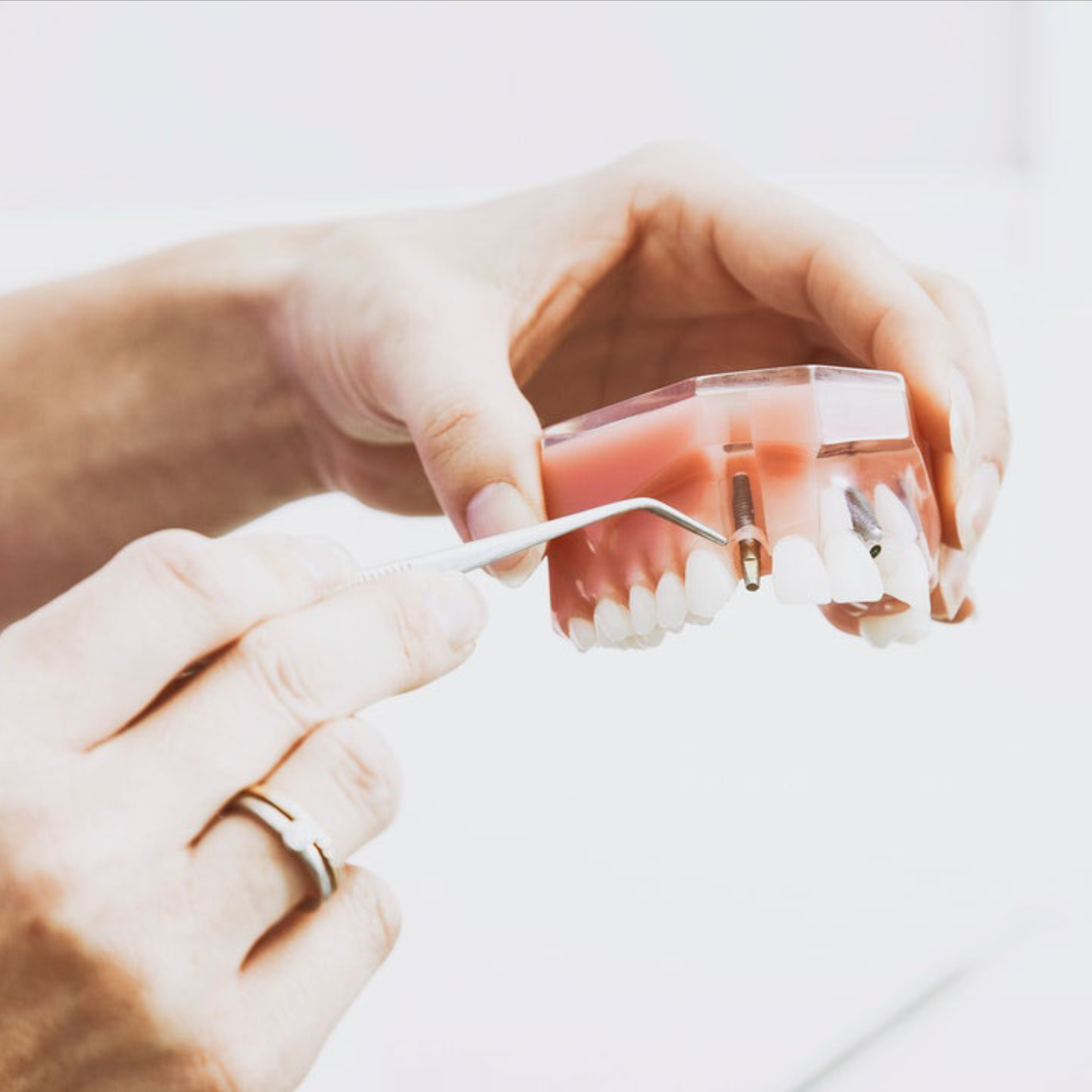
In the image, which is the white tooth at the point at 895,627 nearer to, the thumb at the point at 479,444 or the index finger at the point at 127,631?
the thumb at the point at 479,444

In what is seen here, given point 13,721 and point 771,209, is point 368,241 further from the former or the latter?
point 13,721

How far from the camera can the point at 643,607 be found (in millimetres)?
1029

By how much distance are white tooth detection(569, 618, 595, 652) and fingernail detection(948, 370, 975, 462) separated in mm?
339

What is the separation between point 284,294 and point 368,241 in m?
0.14

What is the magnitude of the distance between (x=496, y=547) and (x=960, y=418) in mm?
491

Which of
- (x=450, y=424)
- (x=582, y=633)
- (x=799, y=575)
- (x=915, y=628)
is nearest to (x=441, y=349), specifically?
(x=450, y=424)

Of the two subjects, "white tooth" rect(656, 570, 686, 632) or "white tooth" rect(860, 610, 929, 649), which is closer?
"white tooth" rect(656, 570, 686, 632)

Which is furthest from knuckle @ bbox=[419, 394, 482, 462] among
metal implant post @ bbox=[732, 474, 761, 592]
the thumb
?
metal implant post @ bbox=[732, 474, 761, 592]

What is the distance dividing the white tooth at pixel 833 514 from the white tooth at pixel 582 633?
222 millimetres

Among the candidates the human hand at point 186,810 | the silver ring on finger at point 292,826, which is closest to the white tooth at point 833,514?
the human hand at point 186,810

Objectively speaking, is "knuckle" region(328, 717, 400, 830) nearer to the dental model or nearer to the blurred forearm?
the dental model

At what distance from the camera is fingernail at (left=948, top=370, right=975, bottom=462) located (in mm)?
1112

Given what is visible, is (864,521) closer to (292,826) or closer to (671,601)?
(671,601)

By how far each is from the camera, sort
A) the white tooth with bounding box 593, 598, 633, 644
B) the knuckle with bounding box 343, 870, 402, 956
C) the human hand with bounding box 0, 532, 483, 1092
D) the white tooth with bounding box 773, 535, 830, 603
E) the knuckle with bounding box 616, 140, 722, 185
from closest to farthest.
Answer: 1. the human hand with bounding box 0, 532, 483, 1092
2. the knuckle with bounding box 343, 870, 402, 956
3. the white tooth with bounding box 773, 535, 830, 603
4. the white tooth with bounding box 593, 598, 633, 644
5. the knuckle with bounding box 616, 140, 722, 185
